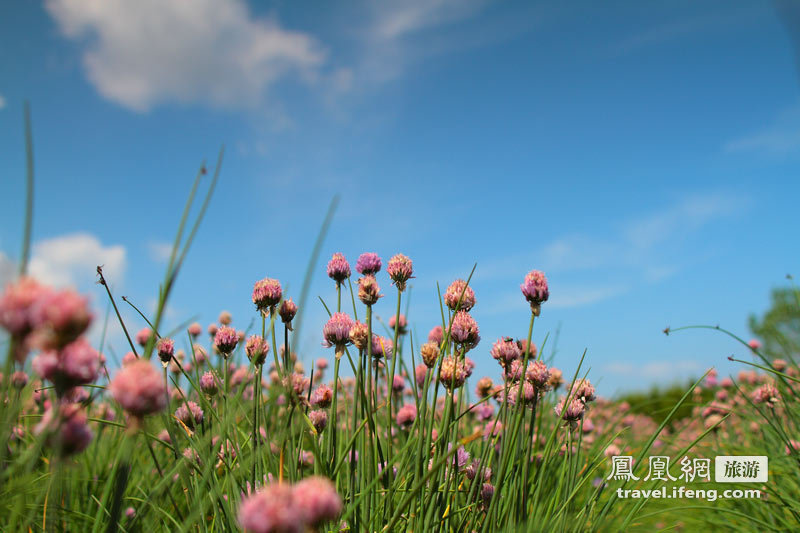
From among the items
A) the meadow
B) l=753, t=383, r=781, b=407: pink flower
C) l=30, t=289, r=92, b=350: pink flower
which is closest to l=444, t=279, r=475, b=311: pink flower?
the meadow

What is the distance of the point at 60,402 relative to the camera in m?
0.76

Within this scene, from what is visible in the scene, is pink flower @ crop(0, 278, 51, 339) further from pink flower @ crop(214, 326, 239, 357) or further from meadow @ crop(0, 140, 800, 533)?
pink flower @ crop(214, 326, 239, 357)

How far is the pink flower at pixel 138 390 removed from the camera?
709 millimetres

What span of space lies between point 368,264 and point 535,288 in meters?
0.69

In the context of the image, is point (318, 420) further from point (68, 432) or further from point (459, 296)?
point (68, 432)

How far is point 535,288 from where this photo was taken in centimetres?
169

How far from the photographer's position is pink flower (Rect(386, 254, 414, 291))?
1938mm

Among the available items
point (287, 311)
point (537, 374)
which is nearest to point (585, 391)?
point (537, 374)

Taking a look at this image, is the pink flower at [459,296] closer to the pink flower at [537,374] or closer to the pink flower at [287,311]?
the pink flower at [537,374]

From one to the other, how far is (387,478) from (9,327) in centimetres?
137

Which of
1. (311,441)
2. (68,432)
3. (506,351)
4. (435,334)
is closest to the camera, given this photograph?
(68,432)

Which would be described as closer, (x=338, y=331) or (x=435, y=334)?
(x=338, y=331)

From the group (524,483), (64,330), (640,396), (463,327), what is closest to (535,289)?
Answer: (463,327)

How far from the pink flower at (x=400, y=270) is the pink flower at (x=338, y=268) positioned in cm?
21
